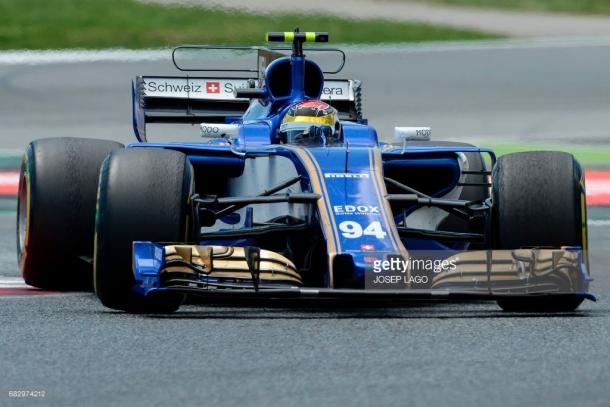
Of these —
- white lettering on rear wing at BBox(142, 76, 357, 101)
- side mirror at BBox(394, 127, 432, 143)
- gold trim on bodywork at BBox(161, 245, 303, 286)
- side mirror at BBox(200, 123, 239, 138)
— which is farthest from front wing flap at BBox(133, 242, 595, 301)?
white lettering on rear wing at BBox(142, 76, 357, 101)

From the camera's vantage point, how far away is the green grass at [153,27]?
21750 millimetres

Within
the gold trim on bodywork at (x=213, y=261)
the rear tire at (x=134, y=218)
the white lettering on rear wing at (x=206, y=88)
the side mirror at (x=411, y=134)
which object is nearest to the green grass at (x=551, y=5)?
the white lettering on rear wing at (x=206, y=88)

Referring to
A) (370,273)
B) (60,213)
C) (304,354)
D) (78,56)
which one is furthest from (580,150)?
(304,354)

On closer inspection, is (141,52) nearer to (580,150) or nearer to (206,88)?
(580,150)

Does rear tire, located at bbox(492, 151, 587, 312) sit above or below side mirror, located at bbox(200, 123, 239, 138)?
below

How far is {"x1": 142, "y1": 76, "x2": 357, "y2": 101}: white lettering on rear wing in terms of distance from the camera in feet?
39.2

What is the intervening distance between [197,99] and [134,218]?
13.2 feet

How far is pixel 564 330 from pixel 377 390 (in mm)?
1824

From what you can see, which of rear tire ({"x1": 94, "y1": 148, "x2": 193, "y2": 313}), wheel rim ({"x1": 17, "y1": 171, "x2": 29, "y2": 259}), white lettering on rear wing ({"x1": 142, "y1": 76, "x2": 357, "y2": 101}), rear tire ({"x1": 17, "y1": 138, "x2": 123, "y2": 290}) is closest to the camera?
rear tire ({"x1": 94, "y1": 148, "x2": 193, "y2": 313})

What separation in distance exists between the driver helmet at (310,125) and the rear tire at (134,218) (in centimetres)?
138

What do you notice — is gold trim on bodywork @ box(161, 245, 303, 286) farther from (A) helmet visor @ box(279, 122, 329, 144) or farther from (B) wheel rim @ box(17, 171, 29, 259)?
(B) wheel rim @ box(17, 171, 29, 259)

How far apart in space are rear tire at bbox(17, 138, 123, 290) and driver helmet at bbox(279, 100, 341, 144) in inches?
43.4

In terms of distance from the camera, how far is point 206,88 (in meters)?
12.2

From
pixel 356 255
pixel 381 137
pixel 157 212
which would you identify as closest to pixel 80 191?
pixel 157 212
